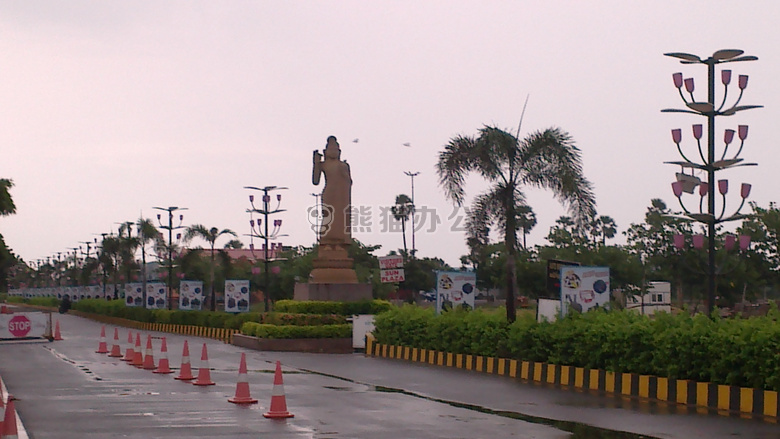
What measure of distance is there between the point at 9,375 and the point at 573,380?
12.2m

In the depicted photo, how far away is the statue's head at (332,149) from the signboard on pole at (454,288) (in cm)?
1145

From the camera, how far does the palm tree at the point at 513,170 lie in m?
28.3

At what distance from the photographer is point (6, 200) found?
2938cm

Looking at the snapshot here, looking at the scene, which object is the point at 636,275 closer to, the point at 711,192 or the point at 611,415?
the point at 711,192

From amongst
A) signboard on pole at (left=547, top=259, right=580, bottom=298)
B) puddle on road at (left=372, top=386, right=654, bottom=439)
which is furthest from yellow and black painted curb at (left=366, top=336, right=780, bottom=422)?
puddle on road at (left=372, top=386, right=654, bottom=439)

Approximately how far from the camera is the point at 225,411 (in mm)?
16266

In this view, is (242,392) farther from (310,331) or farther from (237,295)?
(237,295)

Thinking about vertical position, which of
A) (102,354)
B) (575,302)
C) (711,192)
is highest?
(711,192)

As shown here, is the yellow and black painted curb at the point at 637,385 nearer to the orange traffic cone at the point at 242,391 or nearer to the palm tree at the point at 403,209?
the orange traffic cone at the point at 242,391

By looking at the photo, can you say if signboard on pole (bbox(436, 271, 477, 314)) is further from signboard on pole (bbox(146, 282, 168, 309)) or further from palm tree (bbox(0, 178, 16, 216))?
signboard on pole (bbox(146, 282, 168, 309))

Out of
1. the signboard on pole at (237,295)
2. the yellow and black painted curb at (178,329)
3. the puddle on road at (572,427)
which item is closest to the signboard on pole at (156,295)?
the yellow and black painted curb at (178,329)

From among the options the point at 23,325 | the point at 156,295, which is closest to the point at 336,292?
the point at 23,325

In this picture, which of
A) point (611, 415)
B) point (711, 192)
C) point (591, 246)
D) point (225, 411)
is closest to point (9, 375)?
point (225, 411)

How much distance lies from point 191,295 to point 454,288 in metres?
25.2
